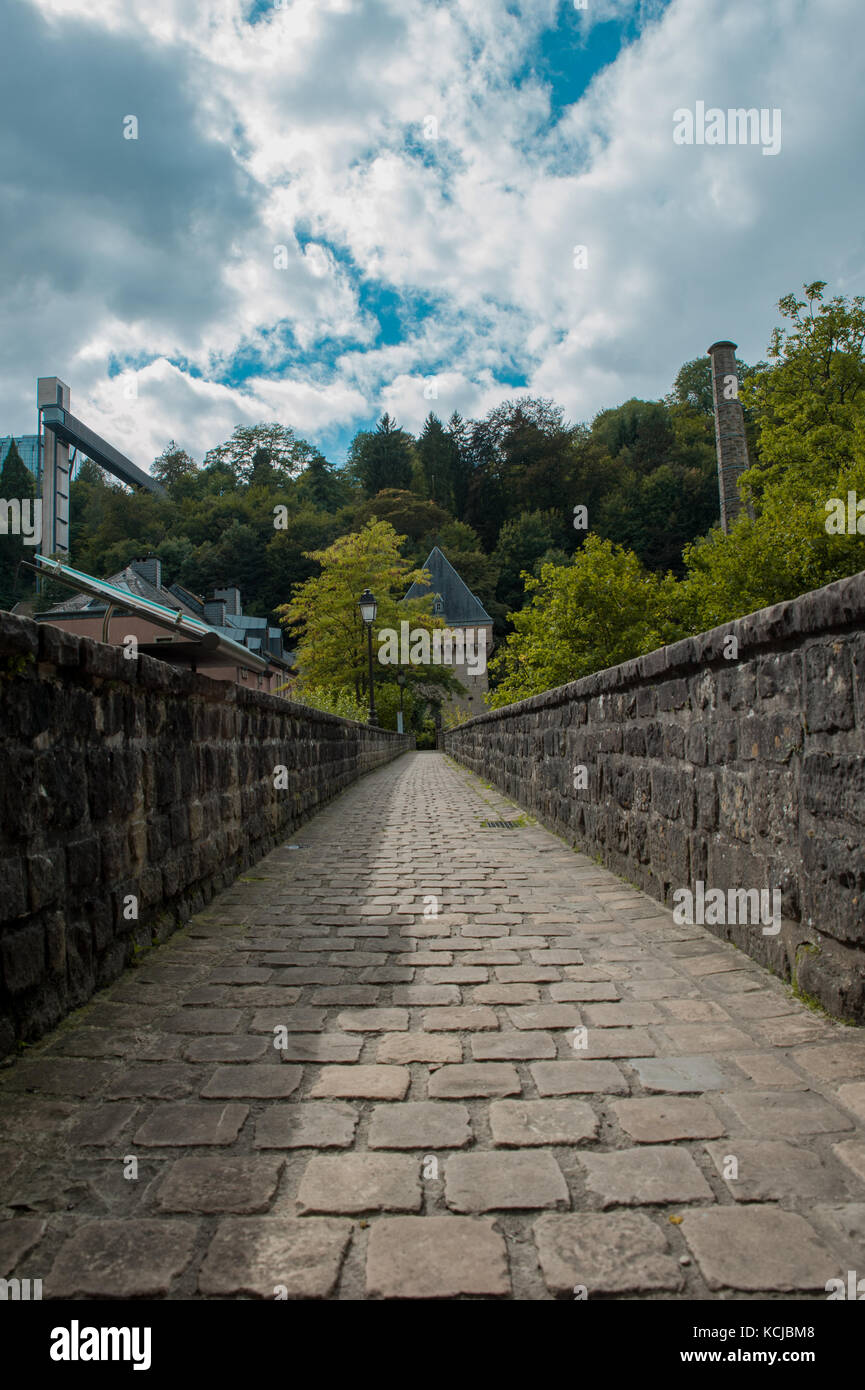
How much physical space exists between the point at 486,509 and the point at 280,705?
7450 centimetres

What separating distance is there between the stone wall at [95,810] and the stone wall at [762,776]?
2.40 m

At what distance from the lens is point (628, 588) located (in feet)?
48.8

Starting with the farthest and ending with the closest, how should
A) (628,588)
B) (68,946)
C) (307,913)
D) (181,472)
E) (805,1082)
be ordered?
(181,472), (628,588), (307,913), (68,946), (805,1082)

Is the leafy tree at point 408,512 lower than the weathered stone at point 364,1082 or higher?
higher

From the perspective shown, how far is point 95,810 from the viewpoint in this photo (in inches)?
118

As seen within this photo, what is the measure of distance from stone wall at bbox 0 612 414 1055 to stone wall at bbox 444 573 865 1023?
7.87ft

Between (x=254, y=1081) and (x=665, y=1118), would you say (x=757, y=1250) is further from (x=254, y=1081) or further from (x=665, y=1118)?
(x=254, y=1081)

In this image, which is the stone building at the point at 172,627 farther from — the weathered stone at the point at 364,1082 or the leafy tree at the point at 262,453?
the leafy tree at the point at 262,453

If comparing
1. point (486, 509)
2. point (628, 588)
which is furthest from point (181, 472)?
point (628, 588)

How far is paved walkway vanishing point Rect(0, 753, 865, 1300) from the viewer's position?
1.50 meters

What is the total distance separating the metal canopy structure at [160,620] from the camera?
367cm

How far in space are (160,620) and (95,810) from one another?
134 cm

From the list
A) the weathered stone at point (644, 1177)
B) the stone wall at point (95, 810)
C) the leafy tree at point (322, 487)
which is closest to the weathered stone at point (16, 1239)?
Result: the stone wall at point (95, 810)
